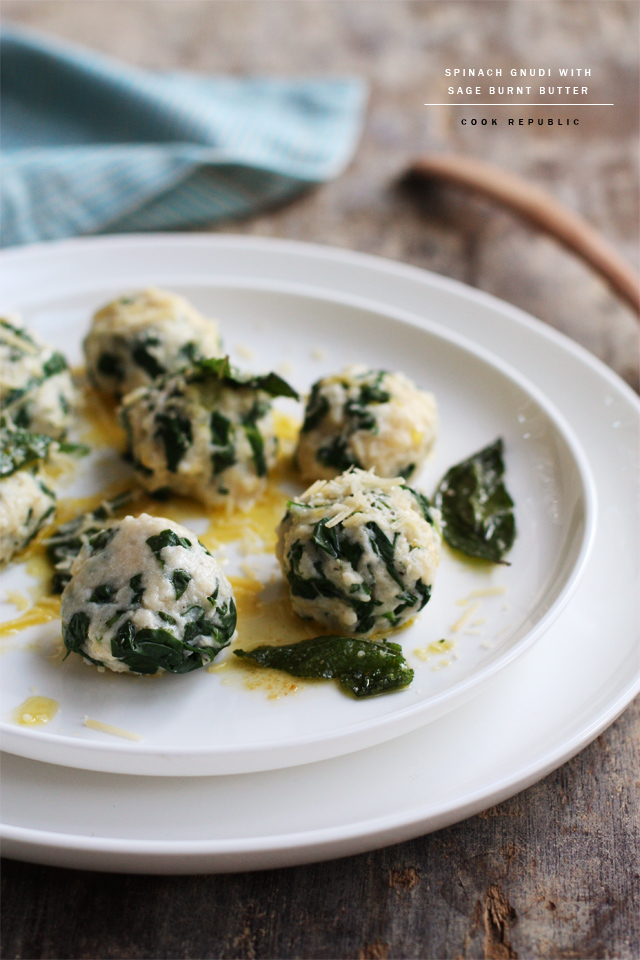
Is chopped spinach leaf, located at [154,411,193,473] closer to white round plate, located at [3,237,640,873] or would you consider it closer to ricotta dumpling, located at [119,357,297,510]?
ricotta dumpling, located at [119,357,297,510]

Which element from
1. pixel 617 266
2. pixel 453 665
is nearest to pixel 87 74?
pixel 617 266

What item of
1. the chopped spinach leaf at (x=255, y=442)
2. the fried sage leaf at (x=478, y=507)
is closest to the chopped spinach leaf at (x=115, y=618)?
the chopped spinach leaf at (x=255, y=442)

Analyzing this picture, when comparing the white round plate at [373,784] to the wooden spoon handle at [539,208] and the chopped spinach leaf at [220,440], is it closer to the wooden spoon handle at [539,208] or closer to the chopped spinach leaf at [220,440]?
the chopped spinach leaf at [220,440]

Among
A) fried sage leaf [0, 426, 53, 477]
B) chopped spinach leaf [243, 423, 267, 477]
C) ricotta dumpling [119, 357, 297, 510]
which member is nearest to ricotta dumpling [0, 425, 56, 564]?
fried sage leaf [0, 426, 53, 477]

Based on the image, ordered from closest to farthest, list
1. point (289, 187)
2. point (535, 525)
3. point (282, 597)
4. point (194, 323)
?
point (282, 597), point (535, 525), point (194, 323), point (289, 187)

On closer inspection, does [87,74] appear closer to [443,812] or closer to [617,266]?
[617,266]

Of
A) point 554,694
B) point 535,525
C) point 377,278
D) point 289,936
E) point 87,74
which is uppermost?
point 87,74
